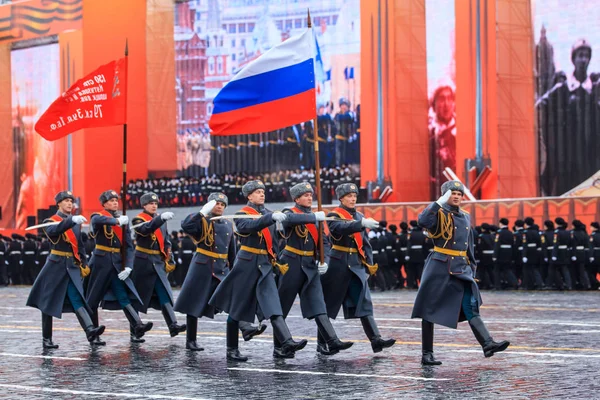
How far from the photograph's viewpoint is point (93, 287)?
12125mm

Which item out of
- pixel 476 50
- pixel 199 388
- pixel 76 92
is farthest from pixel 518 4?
pixel 199 388

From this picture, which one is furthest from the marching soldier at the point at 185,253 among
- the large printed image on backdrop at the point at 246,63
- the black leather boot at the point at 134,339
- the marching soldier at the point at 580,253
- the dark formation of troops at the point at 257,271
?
the black leather boot at the point at 134,339

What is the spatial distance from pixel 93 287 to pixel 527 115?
19.5 m

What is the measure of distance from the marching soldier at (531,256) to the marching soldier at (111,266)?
975cm

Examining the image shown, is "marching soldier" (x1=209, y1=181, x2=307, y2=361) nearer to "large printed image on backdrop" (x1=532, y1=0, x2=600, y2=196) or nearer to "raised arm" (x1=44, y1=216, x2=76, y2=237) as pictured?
"raised arm" (x1=44, y1=216, x2=76, y2=237)

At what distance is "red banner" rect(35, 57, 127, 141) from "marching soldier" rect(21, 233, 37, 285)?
16006 millimetres

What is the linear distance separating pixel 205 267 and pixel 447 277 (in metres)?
2.68

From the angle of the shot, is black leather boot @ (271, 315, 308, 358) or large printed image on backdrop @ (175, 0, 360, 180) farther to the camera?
large printed image on backdrop @ (175, 0, 360, 180)

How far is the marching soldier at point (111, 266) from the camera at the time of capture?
1197 cm

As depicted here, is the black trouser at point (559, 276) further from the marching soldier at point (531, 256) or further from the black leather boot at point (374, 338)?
the black leather boot at point (374, 338)

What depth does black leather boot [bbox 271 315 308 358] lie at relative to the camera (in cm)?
955

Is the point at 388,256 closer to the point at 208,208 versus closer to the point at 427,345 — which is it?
the point at 208,208

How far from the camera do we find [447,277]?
9320mm

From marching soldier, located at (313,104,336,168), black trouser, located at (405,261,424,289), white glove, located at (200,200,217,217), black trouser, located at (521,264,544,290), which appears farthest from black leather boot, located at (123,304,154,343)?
marching soldier, located at (313,104,336,168)
